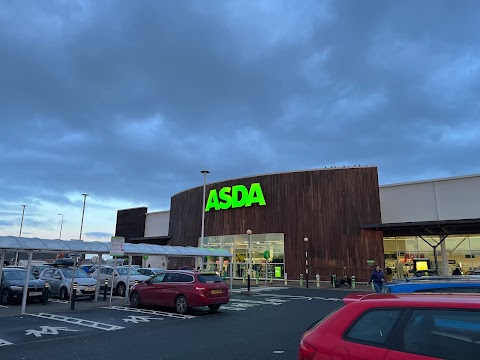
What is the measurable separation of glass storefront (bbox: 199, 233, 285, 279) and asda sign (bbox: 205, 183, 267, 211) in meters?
3.05

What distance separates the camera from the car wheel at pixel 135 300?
52.4 feet

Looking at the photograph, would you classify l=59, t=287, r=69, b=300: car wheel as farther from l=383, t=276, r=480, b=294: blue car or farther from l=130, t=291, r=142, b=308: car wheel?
l=383, t=276, r=480, b=294: blue car

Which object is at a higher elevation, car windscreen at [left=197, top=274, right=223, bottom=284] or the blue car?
the blue car

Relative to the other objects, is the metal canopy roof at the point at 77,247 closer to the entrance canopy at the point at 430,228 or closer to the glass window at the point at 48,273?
the glass window at the point at 48,273

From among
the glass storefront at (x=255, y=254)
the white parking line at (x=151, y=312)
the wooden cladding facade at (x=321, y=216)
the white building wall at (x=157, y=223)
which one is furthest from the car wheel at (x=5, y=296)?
the white building wall at (x=157, y=223)

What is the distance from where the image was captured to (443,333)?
10.3ft

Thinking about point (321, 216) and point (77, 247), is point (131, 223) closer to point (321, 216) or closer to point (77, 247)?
point (321, 216)

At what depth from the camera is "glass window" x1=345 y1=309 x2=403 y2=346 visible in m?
3.32

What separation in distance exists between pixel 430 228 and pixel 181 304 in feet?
70.1

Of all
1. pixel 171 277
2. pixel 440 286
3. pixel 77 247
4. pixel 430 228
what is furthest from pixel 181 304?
pixel 430 228

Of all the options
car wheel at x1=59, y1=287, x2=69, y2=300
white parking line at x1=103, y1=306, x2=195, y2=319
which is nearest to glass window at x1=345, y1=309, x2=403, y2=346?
white parking line at x1=103, y1=306, x2=195, y2=319

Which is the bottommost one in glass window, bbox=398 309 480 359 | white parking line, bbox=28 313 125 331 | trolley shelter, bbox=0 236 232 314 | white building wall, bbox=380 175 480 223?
white parking line, bbox=28 313 125 331

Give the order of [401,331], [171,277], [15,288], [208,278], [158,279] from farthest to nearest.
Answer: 1. [15,288]
2. [158,279]
3. [171,277]
4. [208,278]
5. [401,331]

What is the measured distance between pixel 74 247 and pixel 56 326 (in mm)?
5318
